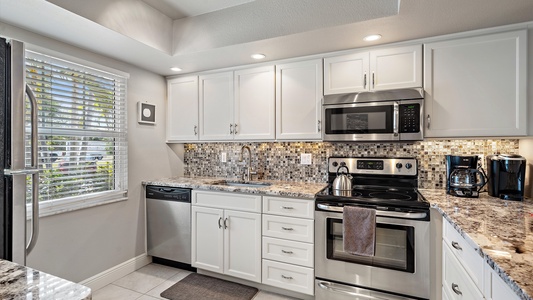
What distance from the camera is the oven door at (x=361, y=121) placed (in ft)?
7.13

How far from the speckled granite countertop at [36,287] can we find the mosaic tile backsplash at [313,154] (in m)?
2.34

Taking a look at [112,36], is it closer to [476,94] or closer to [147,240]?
[147,240]

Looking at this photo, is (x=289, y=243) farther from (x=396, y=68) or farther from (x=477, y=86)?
(x=477, y=86)

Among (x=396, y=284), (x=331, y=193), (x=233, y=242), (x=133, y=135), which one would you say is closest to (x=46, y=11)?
(x=133, y=135)

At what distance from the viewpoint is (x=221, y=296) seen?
90.7 inches

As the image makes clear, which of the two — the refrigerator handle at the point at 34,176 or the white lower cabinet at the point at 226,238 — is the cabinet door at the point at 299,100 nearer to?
the white lower cabinet at the point at 226,238

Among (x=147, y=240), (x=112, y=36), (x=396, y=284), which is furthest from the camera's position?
(x=147, y=240)

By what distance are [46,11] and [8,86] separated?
0.93 metres

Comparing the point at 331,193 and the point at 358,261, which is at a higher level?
the point at 331,193

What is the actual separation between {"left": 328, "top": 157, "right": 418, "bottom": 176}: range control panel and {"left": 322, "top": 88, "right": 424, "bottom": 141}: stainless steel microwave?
0.35 metres

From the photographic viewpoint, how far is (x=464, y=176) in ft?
6.49

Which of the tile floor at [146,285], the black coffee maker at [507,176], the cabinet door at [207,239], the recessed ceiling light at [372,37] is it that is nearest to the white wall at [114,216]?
the tile floor at [146,285]

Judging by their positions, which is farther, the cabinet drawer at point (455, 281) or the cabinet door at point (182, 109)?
the cabinet door at point (182, 109)

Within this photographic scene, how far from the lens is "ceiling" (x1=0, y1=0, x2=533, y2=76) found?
5.63 feet
